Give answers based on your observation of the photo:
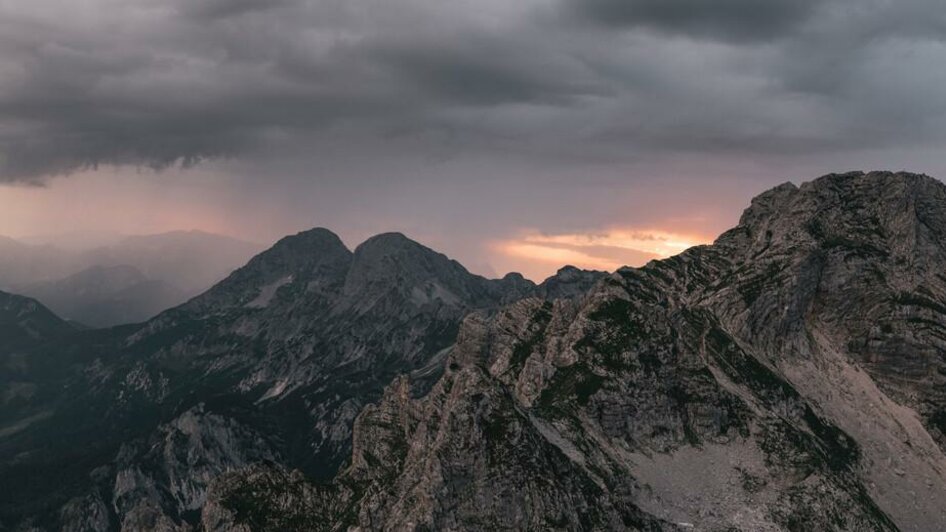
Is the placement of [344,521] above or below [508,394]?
below

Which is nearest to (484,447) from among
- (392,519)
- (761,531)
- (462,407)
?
(462,407)

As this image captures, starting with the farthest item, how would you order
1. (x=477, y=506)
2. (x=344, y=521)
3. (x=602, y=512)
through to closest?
(x=344, y=521), (x=602, y=512), (x=477, y=506)

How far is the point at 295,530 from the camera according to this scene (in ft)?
655

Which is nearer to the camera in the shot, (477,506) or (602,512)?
(477,506)

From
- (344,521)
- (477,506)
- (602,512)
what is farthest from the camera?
(344,521)

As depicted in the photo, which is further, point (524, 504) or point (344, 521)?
point (344, 521)

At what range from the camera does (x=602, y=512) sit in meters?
181

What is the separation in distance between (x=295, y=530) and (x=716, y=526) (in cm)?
11598

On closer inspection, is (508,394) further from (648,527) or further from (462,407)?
(648,527)

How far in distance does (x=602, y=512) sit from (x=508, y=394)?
37.4 m

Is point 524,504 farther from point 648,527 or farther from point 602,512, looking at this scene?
point 648,527

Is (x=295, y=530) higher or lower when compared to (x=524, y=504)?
lower

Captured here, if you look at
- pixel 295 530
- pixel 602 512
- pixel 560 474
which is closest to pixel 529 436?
pixel 560 474

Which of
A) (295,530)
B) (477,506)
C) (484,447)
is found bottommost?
(295,530)
